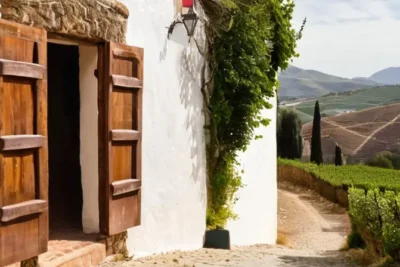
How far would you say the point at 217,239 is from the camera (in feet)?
31.8

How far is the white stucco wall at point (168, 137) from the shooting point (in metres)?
7.77

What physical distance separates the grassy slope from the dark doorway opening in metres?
13.4

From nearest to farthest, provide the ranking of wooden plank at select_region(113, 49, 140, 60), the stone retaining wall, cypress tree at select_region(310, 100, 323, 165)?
wooden plank at select_region(113, 49, 140, 60)
the stone retaining wall
cypress tree at select_region(310, 100, 323, 165)

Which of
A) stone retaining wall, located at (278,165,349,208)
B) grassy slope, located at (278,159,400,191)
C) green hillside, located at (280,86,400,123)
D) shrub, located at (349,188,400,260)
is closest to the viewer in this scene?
shrub, located at (349,188,400,260)

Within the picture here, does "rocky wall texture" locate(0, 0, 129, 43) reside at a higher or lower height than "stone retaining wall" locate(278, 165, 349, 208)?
higher

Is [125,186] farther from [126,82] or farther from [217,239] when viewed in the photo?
[217,239]

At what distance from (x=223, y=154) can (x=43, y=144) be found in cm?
481

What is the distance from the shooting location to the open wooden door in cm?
514

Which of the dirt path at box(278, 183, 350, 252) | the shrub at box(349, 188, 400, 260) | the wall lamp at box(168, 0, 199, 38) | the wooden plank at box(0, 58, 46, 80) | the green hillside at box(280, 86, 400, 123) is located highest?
the green hillside at box(280, 86, 400, 123)

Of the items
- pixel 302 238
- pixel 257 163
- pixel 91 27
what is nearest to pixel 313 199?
pixel 302 238

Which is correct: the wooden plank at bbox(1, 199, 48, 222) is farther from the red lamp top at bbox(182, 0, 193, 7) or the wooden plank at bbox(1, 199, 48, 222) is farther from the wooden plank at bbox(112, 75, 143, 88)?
the red lamp top at bbox(182, 0, 193, 7)

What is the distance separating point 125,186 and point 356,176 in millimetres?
20150

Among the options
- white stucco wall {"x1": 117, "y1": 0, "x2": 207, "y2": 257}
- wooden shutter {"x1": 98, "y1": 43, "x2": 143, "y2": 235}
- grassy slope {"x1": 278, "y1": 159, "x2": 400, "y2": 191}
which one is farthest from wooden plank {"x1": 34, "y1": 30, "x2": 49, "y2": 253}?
grassy slope {"x1": 278, "y1": 159, "x2": 400, "y2": 191}

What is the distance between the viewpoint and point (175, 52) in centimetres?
852
